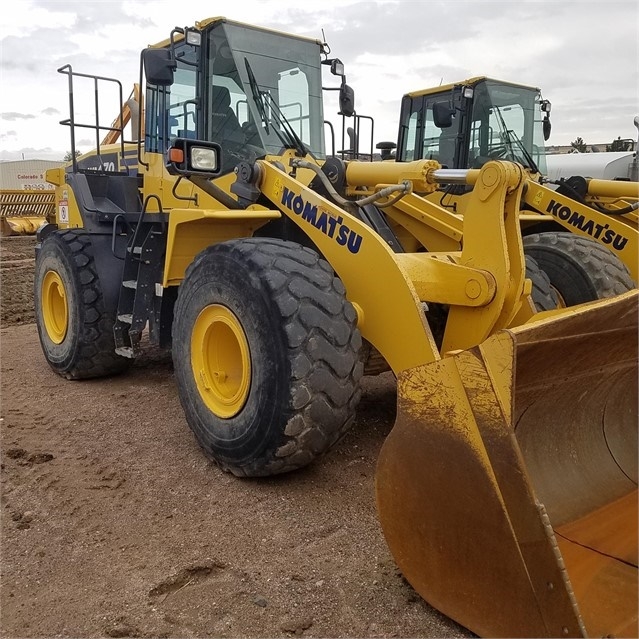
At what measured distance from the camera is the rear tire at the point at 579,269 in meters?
5.36

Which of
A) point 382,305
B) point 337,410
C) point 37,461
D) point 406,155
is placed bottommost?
point 37,461

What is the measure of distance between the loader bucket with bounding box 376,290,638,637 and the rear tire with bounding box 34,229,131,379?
11.7 ft

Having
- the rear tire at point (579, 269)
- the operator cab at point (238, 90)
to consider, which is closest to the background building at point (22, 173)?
the operator cab at point (238, 90)

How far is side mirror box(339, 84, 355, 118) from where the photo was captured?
17.1 ft

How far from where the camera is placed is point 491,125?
7809mm

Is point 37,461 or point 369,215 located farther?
point 369,215

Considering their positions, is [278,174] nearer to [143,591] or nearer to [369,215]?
[369,215]

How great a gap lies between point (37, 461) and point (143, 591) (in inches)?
65.3

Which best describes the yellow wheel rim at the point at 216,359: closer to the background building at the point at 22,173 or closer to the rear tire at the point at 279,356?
the rear tire at the point at 279,356

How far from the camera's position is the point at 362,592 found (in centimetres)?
248

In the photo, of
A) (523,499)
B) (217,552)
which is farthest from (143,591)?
(523,499)

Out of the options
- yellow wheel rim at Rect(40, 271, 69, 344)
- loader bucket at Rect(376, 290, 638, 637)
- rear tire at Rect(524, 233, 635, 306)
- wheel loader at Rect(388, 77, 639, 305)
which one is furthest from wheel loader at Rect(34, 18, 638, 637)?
rear tire at Rect(524, 233, 635, 306)

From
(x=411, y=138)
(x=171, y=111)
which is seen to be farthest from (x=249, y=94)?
(x=411, y=138)

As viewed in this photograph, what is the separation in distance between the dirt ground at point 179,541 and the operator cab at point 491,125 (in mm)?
4379
